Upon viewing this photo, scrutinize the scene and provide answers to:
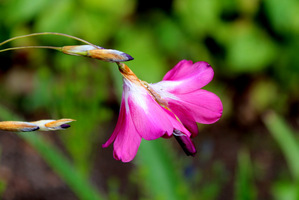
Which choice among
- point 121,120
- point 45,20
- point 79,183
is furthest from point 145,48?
point 121,120

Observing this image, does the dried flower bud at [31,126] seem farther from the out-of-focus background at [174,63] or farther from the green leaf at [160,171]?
the out-of-focus background at [174,63]

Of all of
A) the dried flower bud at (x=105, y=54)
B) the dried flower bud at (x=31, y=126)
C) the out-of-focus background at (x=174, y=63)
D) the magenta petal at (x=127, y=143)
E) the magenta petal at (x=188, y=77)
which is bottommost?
the out-of-focus background at (x=174, y=63)

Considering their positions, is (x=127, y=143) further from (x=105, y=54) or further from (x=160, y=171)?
(x=160, y=171)

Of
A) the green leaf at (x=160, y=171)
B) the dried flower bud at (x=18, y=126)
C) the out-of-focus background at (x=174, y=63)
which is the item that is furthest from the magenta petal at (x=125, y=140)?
the out-of-focus background at (x=174, y=63)

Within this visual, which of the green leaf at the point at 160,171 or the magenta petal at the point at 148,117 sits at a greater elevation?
the magenta petal at the point at 148,117

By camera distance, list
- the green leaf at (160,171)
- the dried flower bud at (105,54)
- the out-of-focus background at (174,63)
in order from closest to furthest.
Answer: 1. the dried flower bud at (105,54)
2. the green leaf at (160,171)
3. the out-of-focus background at (174,63)

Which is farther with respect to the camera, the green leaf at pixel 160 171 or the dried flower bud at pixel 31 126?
the green leaf at pixel 160 171

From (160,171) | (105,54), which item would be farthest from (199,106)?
(160,171)

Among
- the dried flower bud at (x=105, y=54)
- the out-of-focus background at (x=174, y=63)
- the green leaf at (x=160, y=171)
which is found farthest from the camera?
the out-of-focus background at (x=174, y=63)

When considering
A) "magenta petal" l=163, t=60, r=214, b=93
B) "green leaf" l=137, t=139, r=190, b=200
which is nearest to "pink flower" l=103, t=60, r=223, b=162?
"magenta petal" l=163, t=60, r=214, b=93
